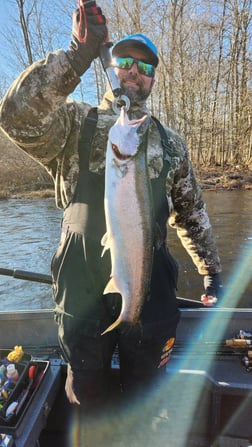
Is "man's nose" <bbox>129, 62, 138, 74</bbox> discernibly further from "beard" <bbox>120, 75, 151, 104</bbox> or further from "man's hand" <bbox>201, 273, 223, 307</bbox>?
"man's hand" <bbox>201, 273, 223, 307</bbox>

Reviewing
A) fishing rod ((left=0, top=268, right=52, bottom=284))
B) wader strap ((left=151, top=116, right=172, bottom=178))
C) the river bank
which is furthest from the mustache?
the river bank

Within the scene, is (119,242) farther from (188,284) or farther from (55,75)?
(188,284)

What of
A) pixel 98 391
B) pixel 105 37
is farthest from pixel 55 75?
pixel 98 391

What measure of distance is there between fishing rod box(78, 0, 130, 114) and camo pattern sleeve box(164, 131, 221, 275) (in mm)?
503

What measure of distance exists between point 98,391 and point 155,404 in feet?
1.60

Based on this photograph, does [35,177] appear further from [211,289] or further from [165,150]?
[165,150]

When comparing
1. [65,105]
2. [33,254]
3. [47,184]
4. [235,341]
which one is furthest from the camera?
[47,184]

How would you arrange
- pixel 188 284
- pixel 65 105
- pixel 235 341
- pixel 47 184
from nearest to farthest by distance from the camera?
pixel 65 105
pixel 235 341
pixel 188 284
pixel 47 184

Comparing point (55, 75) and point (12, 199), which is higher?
point (55, 75)

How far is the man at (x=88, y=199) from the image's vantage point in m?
1.66

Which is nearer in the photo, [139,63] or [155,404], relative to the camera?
[139,63]

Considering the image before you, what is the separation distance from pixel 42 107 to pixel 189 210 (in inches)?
49.6

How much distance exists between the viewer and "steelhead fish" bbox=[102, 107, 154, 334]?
1585 mm

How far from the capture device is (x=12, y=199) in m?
17.4
